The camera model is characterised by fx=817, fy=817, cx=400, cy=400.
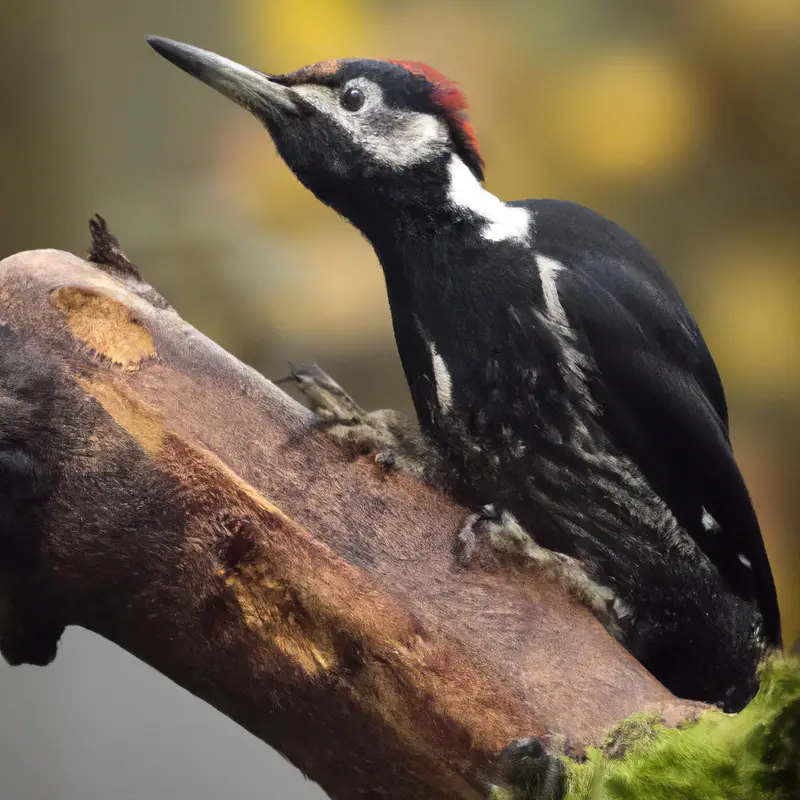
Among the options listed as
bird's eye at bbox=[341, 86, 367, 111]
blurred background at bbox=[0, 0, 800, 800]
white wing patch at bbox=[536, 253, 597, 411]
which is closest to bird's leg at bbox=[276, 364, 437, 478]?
blurred background at bbox=[0, 0, 800, 800]

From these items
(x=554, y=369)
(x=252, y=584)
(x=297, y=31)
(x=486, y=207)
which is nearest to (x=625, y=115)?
(x=486, y=207)

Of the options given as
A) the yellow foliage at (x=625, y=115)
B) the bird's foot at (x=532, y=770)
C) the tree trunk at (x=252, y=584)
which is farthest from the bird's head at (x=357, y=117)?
the bird's foot at (x=532, y=770)

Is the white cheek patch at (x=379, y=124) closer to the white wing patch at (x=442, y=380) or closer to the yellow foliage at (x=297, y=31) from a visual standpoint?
the yellow foliage at (x=297, y=31)

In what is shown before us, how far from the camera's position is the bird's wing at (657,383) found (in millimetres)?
909

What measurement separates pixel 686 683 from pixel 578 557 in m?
0.19

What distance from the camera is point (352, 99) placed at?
3.05 feet

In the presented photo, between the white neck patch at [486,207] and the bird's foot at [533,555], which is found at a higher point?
the white neck patch at [486,207]

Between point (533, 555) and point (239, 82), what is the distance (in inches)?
24.6

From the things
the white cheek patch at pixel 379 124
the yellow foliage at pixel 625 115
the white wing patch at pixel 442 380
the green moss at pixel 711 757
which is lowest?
the green moss at pixel 711 757

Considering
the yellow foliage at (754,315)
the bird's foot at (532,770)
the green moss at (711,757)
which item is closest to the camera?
the green moss at (711,757)

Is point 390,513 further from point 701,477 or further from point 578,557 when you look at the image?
point 701,477

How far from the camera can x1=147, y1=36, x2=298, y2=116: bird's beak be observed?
36.6 inches

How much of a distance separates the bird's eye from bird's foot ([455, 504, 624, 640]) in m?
0.48

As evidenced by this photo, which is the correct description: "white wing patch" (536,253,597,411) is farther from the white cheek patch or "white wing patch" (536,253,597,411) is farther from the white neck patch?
the white cheek patch
